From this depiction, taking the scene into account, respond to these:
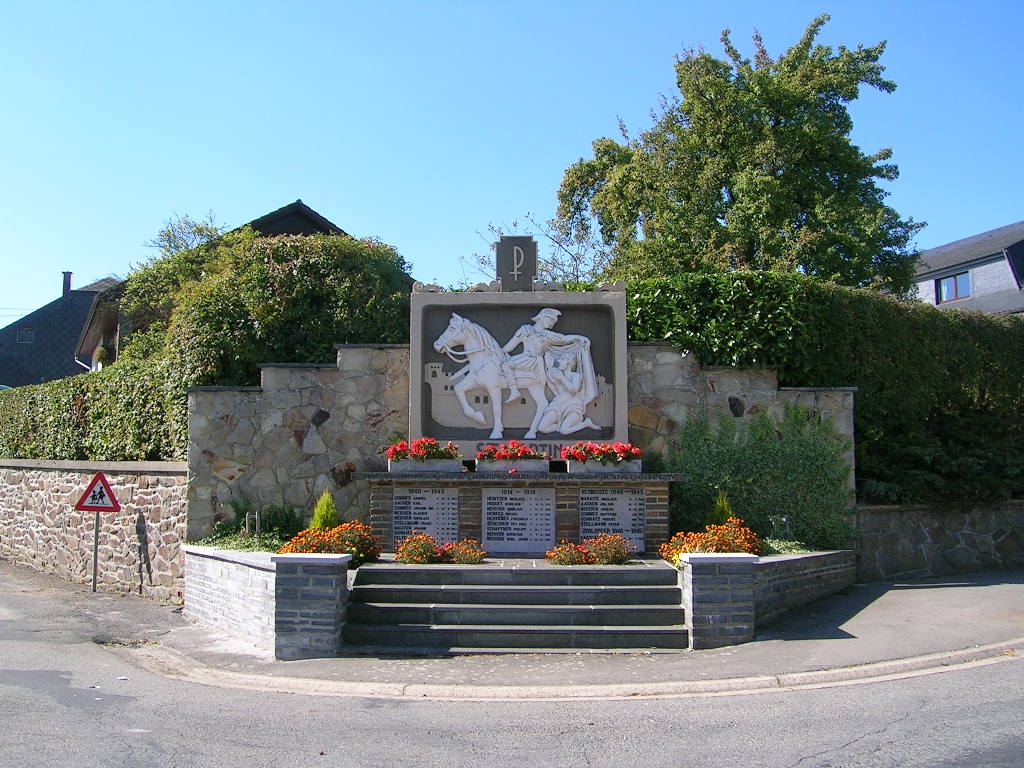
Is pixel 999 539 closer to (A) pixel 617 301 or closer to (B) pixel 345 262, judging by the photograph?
(A) pixel 617 301

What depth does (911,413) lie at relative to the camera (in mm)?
13758

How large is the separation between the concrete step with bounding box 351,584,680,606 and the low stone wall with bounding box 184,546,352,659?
0.47 m

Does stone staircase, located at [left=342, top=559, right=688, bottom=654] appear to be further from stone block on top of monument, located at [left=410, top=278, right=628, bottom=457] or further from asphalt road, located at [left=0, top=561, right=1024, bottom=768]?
stone block on top of monument, located at [left=410, top=278, right=628, bottom=457]

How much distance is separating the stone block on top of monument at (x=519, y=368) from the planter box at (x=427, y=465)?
2.13 feet

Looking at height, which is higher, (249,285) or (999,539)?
(249,285)

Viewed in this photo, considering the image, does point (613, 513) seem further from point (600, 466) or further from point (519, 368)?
point (519, 368)

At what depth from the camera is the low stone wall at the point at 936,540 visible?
12.8 m

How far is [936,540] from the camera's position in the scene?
13.1 m

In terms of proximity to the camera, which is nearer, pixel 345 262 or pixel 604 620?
pixel 604 620

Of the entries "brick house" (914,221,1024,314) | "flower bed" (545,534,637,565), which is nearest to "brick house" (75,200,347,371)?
"flower bed" (545,534,637,565)

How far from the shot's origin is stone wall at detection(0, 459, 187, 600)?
43.8 ft

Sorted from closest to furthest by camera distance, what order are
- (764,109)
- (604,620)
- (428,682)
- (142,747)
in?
(142,747), (428,682), (604,620), (764,109)

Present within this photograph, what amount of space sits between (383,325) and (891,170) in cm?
1421

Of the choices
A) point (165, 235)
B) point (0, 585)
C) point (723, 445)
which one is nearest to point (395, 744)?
point (723, 445)
